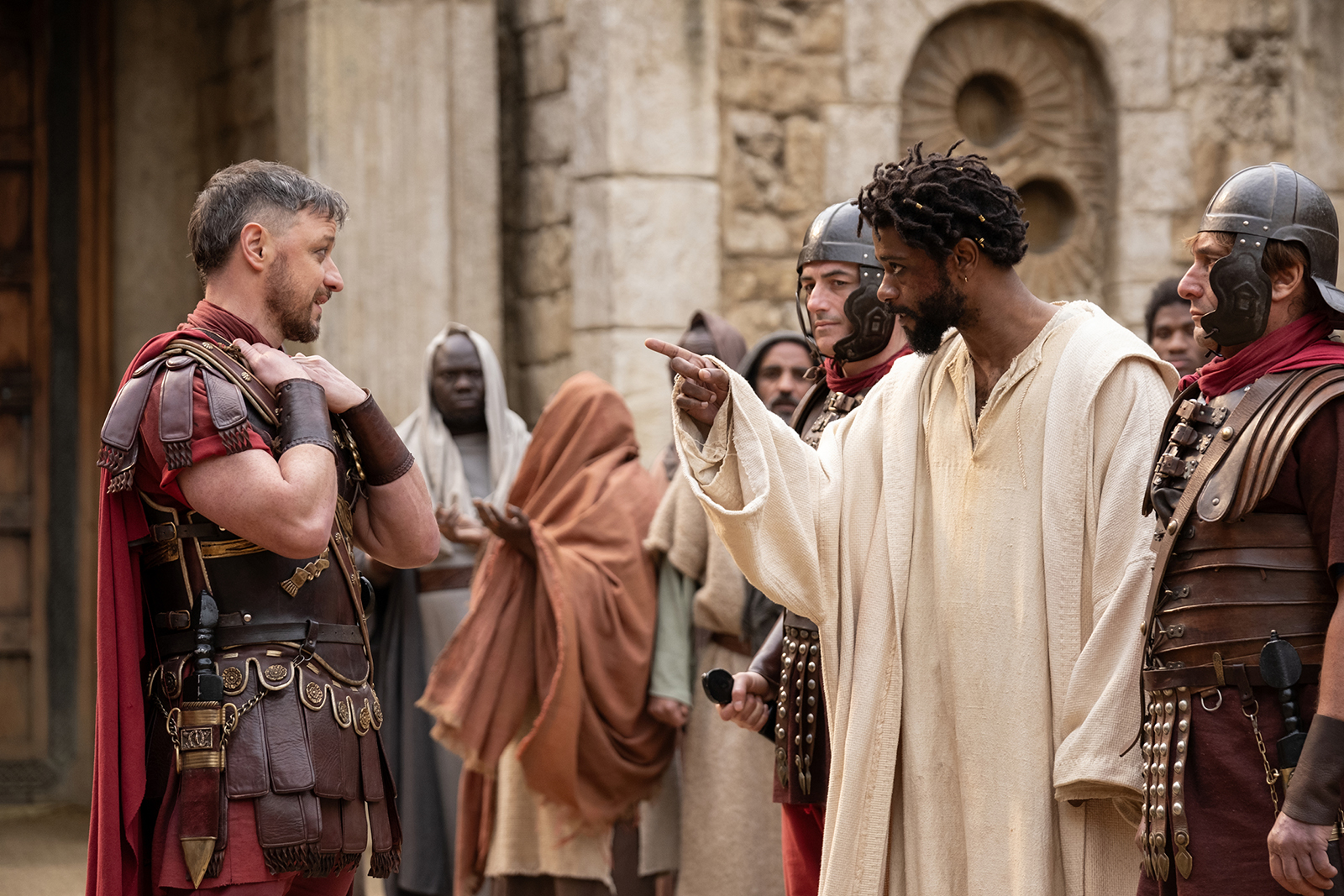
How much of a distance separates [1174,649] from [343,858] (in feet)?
5.14

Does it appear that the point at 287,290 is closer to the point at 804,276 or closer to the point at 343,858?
the point at 343,858

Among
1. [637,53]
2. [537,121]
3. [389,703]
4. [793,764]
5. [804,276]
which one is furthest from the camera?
[537,121]

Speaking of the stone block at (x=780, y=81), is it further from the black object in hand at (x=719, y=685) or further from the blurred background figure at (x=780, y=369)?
the black object in hand at (x=719, y=685)

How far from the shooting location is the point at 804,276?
4.02m

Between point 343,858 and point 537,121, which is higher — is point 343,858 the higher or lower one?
the lower one

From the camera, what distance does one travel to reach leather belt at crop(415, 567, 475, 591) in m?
6.10

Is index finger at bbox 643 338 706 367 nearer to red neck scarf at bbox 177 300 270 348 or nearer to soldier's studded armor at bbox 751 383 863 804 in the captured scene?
soldier's studded armor at bbox 751 383 863 804

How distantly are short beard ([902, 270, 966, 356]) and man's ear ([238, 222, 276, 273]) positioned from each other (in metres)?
1.25

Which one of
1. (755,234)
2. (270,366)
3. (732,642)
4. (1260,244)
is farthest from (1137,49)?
(270,366)

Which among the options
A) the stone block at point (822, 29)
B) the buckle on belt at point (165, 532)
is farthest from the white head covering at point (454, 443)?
the buckle on belt at point (165, 532)

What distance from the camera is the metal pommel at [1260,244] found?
2787 millimetres

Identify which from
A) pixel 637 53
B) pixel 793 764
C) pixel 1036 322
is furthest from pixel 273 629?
pixel 637 53

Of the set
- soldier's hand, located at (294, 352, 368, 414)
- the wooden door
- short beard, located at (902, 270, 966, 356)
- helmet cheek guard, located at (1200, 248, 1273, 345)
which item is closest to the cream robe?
short beard, located at (902, 270, 966, 356)

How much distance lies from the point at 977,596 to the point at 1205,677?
1.70 ft
